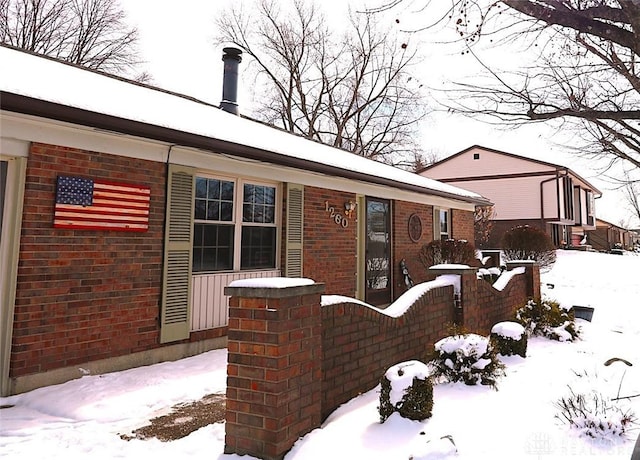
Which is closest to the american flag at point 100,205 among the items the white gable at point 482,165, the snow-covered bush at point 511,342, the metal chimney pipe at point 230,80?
the snow-covered bush at point 511,342

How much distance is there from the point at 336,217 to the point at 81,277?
4615 millimetres

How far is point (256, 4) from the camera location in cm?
2352

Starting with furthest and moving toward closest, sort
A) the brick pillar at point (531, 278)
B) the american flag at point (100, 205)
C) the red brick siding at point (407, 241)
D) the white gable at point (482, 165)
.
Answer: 1. the white gable at point (482, 165)
2. the red brick siding at point (407, 241)
3. the brick pillar at point (531, 278)
4. the american flag at point (100, 205)

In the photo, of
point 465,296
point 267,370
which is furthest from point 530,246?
point 267,370

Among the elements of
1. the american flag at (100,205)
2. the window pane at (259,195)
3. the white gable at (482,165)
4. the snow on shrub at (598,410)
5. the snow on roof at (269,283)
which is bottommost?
the snow on shrub at (598,410)

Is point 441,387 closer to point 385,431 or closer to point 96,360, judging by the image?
point 385,431

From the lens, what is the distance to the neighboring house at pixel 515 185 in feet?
86.0

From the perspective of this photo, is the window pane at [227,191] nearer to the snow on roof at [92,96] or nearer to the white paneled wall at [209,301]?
the snow on roof at [92,96]

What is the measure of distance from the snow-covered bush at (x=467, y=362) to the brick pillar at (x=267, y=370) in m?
1.79

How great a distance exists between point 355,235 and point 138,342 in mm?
4765

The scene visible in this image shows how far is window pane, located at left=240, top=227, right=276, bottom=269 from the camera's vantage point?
661 centimetres

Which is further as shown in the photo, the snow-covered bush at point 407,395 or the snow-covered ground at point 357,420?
the snow-covered bush at point 407,395

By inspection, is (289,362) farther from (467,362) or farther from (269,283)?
(467,362)

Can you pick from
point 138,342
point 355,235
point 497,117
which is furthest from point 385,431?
point 355,235
